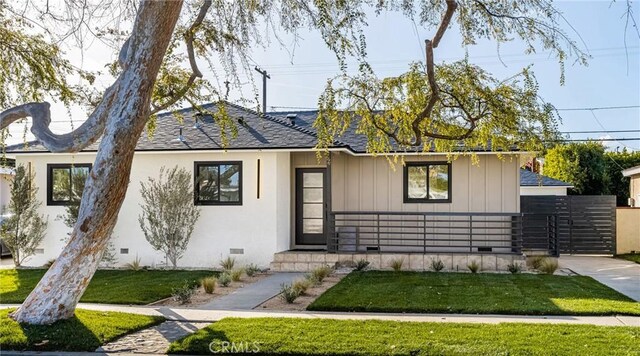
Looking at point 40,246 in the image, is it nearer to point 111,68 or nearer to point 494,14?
point 111,68

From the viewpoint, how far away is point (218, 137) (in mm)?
14164

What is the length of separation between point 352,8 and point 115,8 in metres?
3.65

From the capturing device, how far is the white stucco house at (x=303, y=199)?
13438mm

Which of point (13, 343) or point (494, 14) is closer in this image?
point (13, 343)

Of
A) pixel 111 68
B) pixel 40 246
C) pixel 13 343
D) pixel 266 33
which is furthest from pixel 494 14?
pixel 40 246

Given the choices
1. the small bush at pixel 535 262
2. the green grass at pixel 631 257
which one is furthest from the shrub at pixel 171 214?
the green grass at pixel 631 257

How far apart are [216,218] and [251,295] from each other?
13.5ft

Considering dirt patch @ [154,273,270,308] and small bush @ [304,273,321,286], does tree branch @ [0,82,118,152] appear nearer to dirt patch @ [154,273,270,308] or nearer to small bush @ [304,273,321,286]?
dirt patch @ [154,273,270,308]

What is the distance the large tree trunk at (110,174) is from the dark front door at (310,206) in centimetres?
737

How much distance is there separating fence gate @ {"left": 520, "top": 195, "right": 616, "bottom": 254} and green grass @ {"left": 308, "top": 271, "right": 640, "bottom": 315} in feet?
17.4

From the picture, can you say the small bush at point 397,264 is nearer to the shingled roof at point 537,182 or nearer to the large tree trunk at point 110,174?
the large tree trunk at point 110,174

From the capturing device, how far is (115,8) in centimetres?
896

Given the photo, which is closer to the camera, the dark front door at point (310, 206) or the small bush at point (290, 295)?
the small bush at point (290, 295)

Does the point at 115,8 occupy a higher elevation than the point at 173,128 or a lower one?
higher
